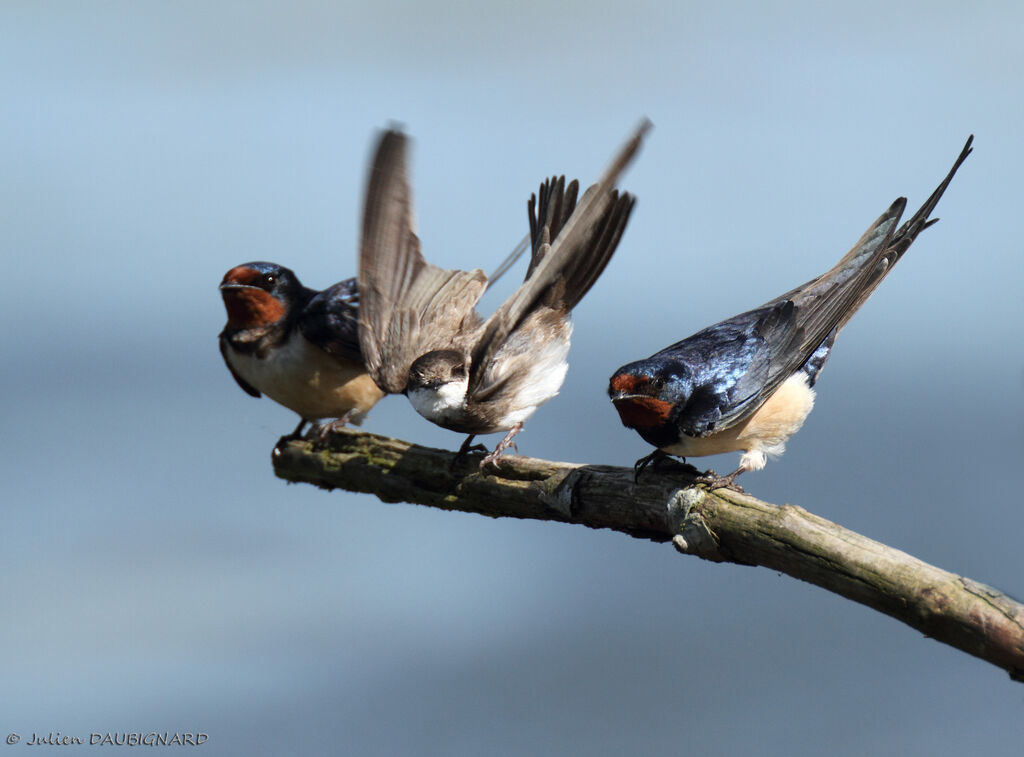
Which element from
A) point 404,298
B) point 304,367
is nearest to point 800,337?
point 404,298

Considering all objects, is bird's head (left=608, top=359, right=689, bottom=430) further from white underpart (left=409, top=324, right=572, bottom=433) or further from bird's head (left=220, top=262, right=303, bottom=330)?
bird's head (left=220, top=262, right=303, bottom=330)

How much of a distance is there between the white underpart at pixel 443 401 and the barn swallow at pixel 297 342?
949 mm

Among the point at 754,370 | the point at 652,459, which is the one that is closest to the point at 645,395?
the point at 652,459

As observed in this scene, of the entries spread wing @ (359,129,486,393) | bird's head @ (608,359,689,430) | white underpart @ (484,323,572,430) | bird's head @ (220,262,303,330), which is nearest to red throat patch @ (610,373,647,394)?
bird's head @ (608,359,689,430)

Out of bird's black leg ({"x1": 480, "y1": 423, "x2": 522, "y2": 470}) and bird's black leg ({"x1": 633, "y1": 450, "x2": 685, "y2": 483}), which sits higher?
bird's black leg ({"x1": 633, "y1": 450, "x2": 685, "y2": 483})

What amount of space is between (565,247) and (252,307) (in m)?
1.84

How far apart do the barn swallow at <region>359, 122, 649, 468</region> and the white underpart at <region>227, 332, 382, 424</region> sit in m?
0.57

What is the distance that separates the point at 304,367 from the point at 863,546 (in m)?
2.64

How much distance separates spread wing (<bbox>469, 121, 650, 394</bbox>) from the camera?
290cm

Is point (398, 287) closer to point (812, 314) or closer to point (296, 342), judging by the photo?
point (296, 342)

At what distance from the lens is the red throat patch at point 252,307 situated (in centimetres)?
437

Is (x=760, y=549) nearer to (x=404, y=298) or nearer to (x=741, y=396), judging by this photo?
(x=741, y=396)

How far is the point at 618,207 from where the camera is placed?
2.94m

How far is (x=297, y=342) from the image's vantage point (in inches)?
170
